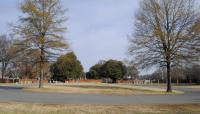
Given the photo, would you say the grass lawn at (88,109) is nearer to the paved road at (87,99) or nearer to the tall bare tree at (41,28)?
the paved road at (87,99)

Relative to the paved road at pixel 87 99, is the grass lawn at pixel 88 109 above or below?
below

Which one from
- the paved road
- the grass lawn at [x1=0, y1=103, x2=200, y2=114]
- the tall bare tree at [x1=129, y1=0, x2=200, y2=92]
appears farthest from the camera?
the tall bare tree at [x1=129, y1=0, x2=200, y2=92]

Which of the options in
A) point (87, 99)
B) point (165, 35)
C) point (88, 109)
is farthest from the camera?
point (165, 35)

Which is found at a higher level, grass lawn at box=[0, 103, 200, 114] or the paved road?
the paved road

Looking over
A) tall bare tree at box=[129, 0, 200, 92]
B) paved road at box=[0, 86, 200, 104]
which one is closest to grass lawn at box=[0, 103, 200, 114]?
paved road at box=[0, 86, 200, 104]

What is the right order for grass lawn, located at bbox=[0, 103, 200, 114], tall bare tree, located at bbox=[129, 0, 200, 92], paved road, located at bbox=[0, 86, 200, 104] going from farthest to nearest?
tall bare tree, located at bbox=[129, 0, 200, 92]
paved road, located at bbox=[0, 86, 200, 104]
grass lawn, located at bbox=[0, 103, 200, 114]

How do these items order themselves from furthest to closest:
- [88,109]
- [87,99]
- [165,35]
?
[165,35] → [87,99] → [88,109]

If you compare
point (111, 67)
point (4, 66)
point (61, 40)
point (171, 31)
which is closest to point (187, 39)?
point (171, 31)

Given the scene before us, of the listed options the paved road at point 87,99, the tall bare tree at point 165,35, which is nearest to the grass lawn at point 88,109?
the paved road at point 87,99

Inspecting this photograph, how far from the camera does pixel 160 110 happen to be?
19.5m

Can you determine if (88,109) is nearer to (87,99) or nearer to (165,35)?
(87,99)

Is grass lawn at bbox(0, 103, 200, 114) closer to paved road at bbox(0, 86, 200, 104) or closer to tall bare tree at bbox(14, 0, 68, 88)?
paved road at bbox(0, 86, 200, 104)

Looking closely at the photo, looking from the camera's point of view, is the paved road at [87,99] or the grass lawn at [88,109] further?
the paved road at [87,99]

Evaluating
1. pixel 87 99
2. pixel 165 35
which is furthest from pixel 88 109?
pixel 165 35
